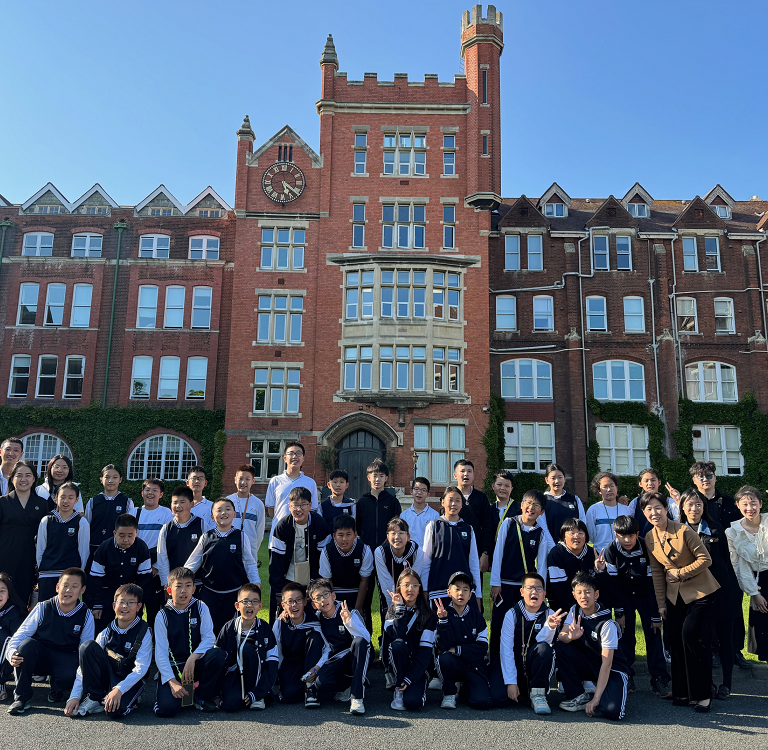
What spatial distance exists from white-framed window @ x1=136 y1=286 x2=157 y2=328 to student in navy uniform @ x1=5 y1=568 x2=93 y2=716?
24106 millimetres

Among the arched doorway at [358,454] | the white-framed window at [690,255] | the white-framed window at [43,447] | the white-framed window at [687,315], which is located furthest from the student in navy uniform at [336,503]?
the white-framed window at [690,255]

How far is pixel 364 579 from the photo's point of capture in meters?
8.52

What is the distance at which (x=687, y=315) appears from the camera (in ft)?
100

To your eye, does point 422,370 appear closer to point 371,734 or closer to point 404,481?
point 404,481

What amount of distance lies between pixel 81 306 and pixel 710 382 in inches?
1113

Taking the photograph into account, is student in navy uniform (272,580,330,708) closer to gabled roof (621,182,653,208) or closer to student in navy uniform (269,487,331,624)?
student in navy uniform (269,487,331,624)

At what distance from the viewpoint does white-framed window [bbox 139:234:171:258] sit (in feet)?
102

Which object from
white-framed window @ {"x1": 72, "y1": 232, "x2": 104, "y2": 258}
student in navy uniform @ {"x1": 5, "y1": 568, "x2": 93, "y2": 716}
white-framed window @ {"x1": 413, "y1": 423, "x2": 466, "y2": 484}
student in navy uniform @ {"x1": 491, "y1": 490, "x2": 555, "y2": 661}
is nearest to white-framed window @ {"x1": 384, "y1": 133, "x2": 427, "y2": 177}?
white-framed window @ {"x1": 413, "y1": 423, "x2": 466, "y2": 484}

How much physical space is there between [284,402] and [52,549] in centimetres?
1903

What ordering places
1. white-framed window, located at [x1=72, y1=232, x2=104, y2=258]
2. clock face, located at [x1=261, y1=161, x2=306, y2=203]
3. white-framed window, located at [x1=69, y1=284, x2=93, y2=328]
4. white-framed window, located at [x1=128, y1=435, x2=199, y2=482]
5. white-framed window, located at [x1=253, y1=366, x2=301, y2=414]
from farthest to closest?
white-framed window, located at [x1=72, y1=232, x2=104, y2=258], white-framed window, located at [x1=69, y1=284, x2=93, y2=328], white-framed window, located at [x1=128, y1=435, x2=199, y2=482], clock face, located at [x1=261, y1=161, x2=306, y2=203], white-framed window, located at [x1=253, y1=366, x2=301, y2=414]

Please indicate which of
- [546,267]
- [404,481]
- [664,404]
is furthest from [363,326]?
[664,404]

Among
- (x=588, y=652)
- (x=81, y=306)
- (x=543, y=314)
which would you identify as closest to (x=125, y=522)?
(x=588, y=652)

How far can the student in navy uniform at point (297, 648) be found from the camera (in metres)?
7.39

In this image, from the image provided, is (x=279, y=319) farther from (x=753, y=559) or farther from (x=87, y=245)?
(x=753, y=559)
